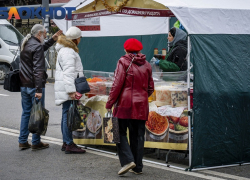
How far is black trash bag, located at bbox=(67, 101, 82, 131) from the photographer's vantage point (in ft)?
24.1

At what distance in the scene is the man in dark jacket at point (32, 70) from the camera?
7.41 metres

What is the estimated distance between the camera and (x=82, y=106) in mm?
7852

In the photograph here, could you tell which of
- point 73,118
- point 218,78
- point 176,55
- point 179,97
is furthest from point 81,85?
point 218,78

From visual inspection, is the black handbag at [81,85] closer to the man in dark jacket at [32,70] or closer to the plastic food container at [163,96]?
the man in dark jacket at [32,70]

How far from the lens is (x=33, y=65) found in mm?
7477

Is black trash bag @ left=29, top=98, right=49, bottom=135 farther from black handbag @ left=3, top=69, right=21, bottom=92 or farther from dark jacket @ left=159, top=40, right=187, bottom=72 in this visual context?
dark jacket @ left=159, top=40, right=187, bottom=72

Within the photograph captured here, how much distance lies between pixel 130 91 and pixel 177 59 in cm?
202

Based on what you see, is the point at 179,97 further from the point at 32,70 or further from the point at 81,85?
the point at 32,70

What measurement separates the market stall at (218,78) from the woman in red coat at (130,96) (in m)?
0.71

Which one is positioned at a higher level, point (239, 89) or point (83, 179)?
point (239, 89)

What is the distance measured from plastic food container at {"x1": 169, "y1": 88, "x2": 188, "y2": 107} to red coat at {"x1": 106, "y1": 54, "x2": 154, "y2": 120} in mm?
844

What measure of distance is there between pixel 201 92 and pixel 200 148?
0.75m

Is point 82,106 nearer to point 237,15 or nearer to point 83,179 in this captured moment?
point 83,179

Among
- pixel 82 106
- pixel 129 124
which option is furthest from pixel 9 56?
pixel 129 124
